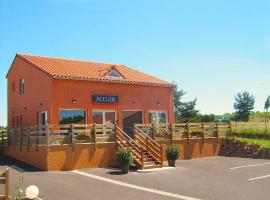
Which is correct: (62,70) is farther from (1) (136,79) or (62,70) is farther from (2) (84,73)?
(1) (136,79)

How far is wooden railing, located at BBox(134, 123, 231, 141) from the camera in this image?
23516mm

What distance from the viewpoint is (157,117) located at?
94.9 ft

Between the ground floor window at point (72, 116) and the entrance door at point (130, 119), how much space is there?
3.22 m

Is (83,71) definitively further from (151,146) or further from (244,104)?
(244,104)

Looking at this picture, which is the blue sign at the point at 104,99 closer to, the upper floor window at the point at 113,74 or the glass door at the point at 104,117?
the glass door at the point at 104,117

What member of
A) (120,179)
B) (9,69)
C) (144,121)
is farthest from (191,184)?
(9,69)

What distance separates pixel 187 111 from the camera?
189 feet

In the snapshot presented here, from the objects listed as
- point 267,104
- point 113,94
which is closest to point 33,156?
point 113,94

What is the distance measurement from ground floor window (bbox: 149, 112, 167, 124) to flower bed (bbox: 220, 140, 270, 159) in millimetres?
5015

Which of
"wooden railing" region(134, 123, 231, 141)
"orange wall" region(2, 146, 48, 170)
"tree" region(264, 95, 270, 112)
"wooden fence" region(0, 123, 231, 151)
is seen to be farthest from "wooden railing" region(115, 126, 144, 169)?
"tree" region(264, 95, 270, 112)

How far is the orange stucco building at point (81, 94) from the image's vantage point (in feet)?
80.4

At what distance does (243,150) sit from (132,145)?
8.44 metres

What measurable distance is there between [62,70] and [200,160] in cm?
1062

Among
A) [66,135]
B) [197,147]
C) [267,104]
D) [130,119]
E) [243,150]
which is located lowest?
[243,150]
